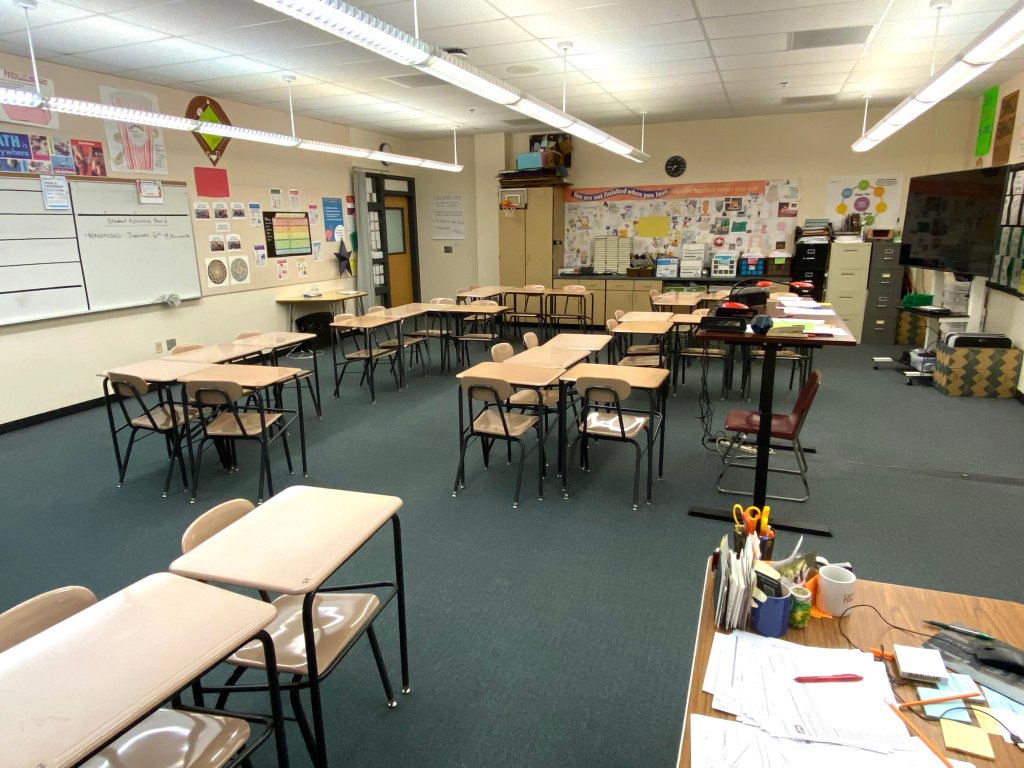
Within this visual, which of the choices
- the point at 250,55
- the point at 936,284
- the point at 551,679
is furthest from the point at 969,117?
the point at 551,679

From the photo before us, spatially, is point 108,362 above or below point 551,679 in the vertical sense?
above

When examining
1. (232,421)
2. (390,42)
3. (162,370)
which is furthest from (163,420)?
(390,42)

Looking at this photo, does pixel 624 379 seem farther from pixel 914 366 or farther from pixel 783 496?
pixel 914 366

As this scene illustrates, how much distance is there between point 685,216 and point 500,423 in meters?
6.59

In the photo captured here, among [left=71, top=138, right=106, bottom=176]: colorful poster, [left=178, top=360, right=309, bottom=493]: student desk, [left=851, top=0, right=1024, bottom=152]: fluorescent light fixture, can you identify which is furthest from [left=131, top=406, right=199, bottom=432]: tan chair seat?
[left=851, top=0, right=1024, bottom=152]: fluorescent light fixture

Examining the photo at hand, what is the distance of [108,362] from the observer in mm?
5766

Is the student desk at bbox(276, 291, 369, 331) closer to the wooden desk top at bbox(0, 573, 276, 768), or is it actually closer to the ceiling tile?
the ceiling tile

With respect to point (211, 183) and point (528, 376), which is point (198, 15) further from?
point (528, 376)

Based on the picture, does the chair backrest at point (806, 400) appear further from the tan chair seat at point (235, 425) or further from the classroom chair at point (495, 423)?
the tan chair seat at point (235, 425)

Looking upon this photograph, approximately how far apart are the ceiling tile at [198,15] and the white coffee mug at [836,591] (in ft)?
14.2

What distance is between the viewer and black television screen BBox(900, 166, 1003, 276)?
556cm

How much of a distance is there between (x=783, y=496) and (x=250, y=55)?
5.21 meters

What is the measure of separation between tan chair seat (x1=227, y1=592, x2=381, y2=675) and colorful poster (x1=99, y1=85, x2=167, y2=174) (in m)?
5.44

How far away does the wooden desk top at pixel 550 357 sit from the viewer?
4113mm
